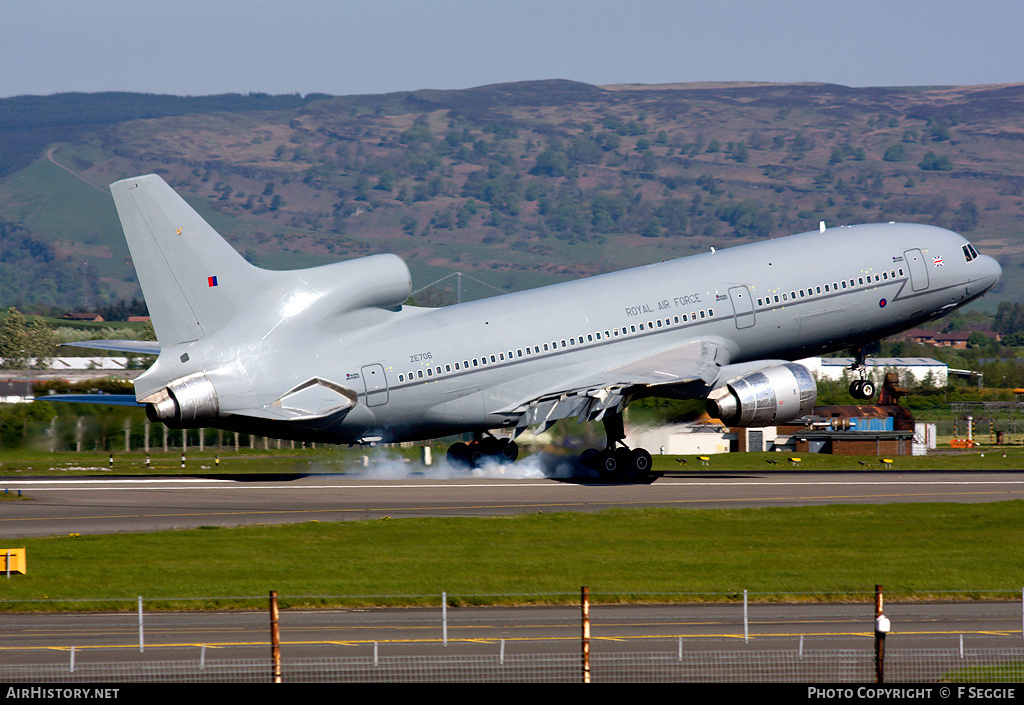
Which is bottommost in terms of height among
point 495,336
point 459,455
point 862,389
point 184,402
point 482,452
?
point 459,455

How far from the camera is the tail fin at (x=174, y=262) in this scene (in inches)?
1603

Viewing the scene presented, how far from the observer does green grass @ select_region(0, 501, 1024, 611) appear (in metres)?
25.5

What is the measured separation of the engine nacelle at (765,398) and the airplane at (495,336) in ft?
0.24

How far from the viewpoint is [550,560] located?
29.3 metres

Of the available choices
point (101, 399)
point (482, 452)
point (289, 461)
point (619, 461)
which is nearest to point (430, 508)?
point (619, 461)

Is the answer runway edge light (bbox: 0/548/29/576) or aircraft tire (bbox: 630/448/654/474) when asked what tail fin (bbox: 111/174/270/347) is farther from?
aircraft tire (bbox: 630/448/654/474)

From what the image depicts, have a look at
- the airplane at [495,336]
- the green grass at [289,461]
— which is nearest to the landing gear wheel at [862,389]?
the airplane at [495,336]

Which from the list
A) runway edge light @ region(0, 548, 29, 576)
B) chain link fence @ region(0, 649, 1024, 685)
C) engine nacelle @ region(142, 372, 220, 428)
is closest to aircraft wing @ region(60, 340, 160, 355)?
engine nacelle @ region(142, 372, 220, 428)

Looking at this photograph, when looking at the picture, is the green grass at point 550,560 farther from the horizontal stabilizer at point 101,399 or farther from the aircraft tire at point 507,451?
the aircraft tire at point 507,451

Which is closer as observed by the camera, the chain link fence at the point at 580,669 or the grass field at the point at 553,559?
the chain link fence at the point at 580,669

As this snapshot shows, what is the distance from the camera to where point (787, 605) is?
24422 mm

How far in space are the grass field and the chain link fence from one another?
432 centimetres

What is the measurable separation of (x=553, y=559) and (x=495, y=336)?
54.7 ft

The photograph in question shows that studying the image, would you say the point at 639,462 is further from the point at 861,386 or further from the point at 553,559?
the point at 553,559
